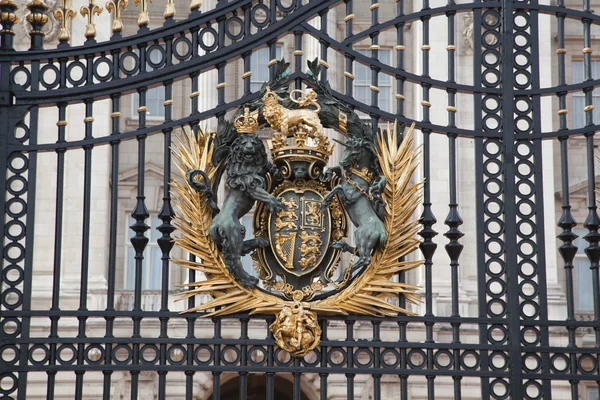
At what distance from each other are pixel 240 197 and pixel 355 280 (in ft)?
4.37

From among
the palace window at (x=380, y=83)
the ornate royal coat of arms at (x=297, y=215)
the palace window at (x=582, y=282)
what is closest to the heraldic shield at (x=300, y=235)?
the ornate royal coat of arms at (x=297, y=215)

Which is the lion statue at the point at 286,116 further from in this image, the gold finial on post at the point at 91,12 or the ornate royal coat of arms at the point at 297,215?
the gold finial on post at the point at 91,12

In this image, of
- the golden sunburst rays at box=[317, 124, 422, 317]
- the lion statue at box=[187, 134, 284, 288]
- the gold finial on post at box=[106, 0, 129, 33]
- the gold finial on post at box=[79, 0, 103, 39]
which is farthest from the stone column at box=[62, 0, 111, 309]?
the golden sunburst rays at box=[317, 124, 422, 317]

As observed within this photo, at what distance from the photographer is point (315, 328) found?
11.8 metres

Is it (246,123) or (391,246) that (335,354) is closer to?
(391,246)

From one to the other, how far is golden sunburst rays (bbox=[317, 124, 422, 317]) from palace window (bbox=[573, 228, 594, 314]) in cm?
1513

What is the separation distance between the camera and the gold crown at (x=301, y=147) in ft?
39.5

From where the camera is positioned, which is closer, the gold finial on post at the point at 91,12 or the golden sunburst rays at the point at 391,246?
the golden sunburst rays at the point at 391,246

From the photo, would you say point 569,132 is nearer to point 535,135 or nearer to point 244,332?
point 535,135

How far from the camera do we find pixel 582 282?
2702 centimetres

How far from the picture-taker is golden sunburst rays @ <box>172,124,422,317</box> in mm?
11867

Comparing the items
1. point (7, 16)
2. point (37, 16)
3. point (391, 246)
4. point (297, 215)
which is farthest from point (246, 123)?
point (7, 16)

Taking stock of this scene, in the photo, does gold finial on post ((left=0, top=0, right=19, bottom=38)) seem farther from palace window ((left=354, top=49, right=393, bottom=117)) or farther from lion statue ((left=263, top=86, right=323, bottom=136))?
palace window ((left=354, top=49, right=393, bottom=117))


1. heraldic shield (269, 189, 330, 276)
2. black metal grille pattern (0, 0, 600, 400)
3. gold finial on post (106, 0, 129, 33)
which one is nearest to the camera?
black metal grille pattern (0, 0, 600, 400)
